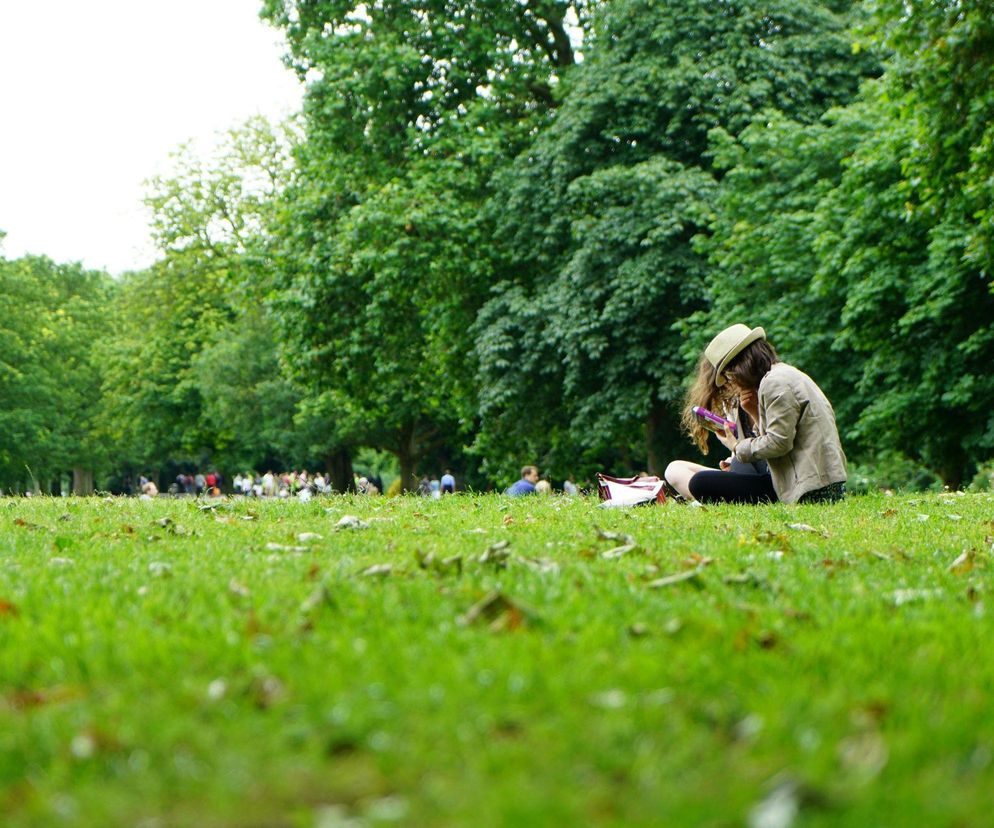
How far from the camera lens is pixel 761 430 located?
35.4 feet

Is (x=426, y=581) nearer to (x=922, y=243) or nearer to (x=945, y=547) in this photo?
(x=945, y=547)

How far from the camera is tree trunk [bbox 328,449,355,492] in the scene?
5306 cm

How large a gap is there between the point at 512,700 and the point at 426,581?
6.80ft

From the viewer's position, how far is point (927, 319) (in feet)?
75.3

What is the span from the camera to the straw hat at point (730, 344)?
36.4 ft

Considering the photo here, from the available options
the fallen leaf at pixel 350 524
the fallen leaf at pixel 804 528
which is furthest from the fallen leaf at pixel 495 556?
the fallen leaf at pixel 804 528

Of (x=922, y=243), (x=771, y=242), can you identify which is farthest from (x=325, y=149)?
(x=922, y=243)

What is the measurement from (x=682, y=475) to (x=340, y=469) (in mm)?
43108

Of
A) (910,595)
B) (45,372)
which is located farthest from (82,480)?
(910,595)

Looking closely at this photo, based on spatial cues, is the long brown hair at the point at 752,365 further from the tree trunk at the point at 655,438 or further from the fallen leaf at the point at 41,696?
the tree trunk at the point at 655,438

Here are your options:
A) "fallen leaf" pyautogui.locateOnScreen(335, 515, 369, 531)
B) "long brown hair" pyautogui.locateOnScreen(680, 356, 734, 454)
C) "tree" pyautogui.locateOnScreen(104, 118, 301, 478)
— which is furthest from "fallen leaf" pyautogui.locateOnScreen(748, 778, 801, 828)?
"tree" pyautogui.locateOnScreen(104, 118, 301, 478)

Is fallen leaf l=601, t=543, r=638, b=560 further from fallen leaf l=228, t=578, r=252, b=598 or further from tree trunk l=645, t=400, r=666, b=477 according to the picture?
tree trunk l=645, t=400, r=666, b=477

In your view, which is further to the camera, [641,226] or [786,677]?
[641,226]

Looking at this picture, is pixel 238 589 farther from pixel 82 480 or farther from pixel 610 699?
pixel 82 480
